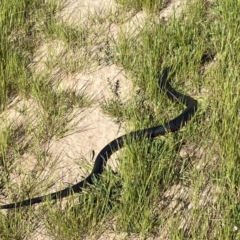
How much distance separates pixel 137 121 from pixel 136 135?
26 cm

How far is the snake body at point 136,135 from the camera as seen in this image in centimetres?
358

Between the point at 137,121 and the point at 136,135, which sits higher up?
the point at 137,121

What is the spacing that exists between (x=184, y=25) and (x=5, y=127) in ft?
6.04

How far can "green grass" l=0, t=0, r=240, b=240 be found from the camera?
3357 millimetres

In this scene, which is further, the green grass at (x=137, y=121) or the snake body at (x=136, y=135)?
the snake body at (x=136, y=135)

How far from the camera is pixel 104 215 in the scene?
342 centimetres

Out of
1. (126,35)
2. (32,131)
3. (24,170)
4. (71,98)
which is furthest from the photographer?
(126,35)

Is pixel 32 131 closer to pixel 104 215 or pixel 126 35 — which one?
pixel 104 215

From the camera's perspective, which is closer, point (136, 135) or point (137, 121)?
point (136, 135)

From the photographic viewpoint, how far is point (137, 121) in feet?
13.1

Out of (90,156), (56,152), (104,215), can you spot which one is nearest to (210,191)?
(104,215)

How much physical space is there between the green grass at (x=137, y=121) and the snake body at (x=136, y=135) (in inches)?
2.1

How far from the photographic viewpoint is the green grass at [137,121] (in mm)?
3357

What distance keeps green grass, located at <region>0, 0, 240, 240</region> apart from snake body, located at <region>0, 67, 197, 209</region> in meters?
0.05
